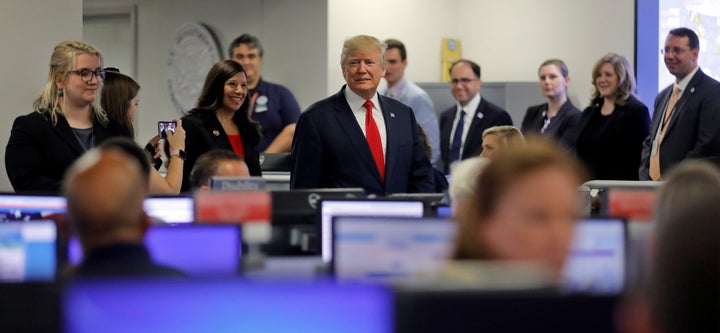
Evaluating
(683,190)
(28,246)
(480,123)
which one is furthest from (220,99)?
(683,190)

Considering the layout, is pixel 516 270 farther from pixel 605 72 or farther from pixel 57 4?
pixel 605 72

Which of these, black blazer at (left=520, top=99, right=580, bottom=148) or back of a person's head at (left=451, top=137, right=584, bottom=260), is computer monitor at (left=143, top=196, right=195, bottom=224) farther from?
black blazer at (left=520, top=99, right=580, bottom=148)

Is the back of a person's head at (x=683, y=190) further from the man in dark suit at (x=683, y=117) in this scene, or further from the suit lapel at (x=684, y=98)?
the suit lapel at (x=684, y=98)

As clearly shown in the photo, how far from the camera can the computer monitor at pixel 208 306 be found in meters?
1.45

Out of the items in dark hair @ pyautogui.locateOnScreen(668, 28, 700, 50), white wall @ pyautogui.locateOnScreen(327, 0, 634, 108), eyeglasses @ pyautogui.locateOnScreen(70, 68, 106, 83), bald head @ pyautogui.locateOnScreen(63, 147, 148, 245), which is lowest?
bald head @ pyautogui.locateOnScreen(63, 147, 148, 245)

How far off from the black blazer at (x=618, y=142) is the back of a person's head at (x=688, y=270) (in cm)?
661

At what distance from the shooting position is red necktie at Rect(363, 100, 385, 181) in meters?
5.95

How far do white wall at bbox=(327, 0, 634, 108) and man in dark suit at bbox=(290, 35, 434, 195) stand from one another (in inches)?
175

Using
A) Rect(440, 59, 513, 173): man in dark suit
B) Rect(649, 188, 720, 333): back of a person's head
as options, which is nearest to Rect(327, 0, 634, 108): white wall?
Rect(440, 59, 513, 173): man in dark suit

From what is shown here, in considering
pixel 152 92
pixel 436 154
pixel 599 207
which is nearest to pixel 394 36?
pixel 436 154

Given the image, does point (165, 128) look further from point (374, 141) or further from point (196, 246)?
point (196, 246)

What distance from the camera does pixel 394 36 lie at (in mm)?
11242

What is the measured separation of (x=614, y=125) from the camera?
8.67 meters

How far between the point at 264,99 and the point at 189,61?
2352 millimetres
